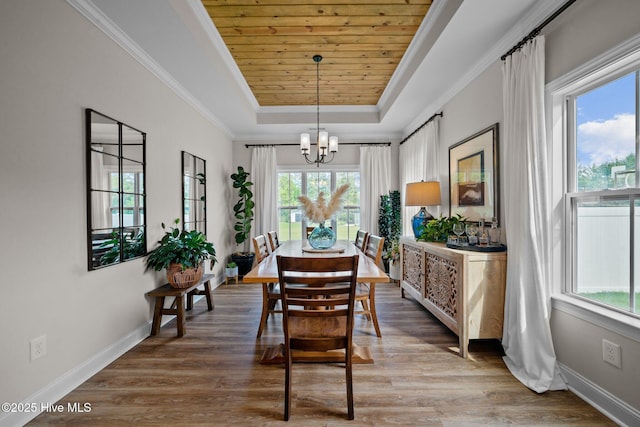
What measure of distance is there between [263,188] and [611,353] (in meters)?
4.85

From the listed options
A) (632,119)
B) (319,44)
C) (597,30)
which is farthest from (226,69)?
(632,119)

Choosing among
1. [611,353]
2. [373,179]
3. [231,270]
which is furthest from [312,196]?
[611,353]

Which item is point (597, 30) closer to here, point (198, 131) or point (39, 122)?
point (39, 122)

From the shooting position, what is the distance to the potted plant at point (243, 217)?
5.16m

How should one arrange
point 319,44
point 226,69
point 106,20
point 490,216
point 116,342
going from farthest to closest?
point 226,69 < point 319,44 < point 490,216 < point 116,342 < point 106,20

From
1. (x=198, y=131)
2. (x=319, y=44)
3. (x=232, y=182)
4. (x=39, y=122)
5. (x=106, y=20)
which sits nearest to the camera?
(x=39, y=122)

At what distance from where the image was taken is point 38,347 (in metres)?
1.78

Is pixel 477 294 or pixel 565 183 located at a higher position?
pixel 565 183

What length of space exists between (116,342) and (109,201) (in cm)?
115

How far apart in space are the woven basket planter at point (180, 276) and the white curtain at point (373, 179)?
3304 millimetres

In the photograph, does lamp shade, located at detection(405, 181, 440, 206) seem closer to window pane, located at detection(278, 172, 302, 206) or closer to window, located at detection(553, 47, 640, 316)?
window, located at detection(553, 47, 640, 316)

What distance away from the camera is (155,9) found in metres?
2.10

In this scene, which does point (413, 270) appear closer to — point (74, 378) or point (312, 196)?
point (312, 196)

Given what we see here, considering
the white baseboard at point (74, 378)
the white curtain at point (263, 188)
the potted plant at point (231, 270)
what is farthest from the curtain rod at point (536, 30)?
the potted plant at point (231, 270)
